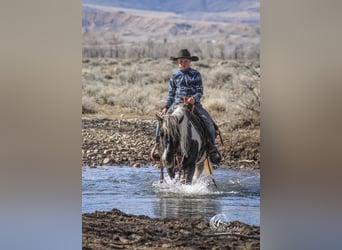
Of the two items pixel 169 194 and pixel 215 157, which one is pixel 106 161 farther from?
pixel 215 157

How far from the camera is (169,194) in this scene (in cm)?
619

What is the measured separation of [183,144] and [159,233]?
0.95 m

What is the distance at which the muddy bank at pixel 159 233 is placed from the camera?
20.1ft

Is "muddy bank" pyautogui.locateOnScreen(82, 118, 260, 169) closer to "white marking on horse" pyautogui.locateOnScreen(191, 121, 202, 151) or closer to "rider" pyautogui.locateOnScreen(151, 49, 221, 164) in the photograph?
"rider" pyautogui.locateOnScreen(151, 49, 221, 164)

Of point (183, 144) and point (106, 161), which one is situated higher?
point (183, 144)

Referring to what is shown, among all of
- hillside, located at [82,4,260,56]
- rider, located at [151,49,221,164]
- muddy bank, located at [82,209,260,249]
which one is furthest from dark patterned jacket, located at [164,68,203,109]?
muddy bank, located at [82,209,260,249]

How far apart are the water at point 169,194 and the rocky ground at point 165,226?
0.24ft

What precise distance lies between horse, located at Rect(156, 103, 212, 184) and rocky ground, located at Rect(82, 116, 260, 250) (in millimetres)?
190

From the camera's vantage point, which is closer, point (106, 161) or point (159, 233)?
point (159, 233)

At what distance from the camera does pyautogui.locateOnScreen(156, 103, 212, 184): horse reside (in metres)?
6.21

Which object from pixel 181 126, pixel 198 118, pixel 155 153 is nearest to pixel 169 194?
pixel 155 153

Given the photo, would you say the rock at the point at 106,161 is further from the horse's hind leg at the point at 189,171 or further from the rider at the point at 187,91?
the horse's hind leg at the point at 189,171
